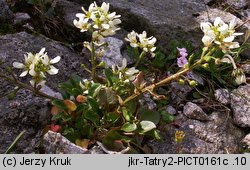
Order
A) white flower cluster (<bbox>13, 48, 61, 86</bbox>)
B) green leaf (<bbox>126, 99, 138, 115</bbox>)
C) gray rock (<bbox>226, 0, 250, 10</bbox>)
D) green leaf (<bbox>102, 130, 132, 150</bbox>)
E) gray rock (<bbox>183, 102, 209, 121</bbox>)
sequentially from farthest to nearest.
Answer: gray rock (<bbox>226, 0, 250, 10</bbox>)
gray rock (<bbox>183, 102, 209, 121</bbox>)
green leaf (<bbox>126, 99, 138, 115</bbox>)
green leaf (<bbox>102, 130, 132, 150</bbox>)
white flower cluster (<bbox>13, 48, 61, 86</bbox>)

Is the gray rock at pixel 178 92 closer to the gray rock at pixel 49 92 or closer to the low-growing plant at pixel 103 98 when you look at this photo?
the low-growing plant at pixel 103 98

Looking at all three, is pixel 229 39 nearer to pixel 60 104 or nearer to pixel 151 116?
pixel 151 116

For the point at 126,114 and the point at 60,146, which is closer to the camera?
the point at 60,146

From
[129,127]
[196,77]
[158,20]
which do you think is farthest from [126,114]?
[158,20]

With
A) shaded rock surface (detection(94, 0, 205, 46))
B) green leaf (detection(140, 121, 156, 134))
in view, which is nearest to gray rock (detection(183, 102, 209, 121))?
green leaf (detection(140, 121, 156, 134))

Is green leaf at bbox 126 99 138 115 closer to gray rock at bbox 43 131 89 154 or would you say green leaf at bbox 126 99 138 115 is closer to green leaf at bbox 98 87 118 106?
green leaf at bbox 98 87 118 106

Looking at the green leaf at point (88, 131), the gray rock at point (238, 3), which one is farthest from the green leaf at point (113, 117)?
the gray rock at point (238, 3)

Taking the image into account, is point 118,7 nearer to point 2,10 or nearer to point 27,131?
point 2,10
